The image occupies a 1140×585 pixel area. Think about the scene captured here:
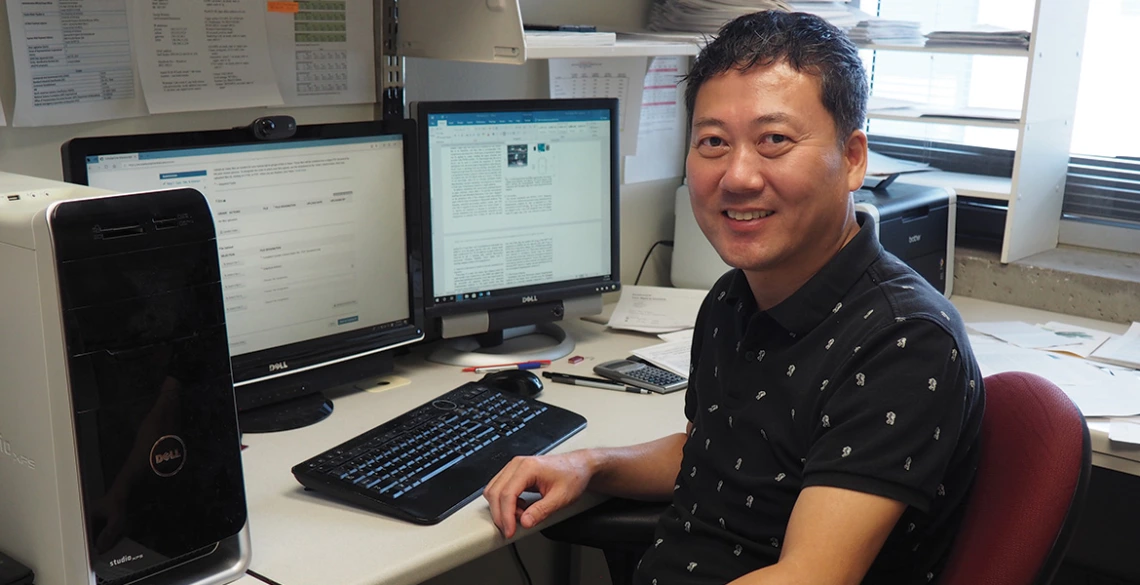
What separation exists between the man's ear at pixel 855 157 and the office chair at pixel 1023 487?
30 centimetres

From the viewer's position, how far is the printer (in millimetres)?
2184

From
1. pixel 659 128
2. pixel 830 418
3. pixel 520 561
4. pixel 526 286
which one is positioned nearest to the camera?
pixel 830 418

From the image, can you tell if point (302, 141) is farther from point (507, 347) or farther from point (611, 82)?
point (611, 82)

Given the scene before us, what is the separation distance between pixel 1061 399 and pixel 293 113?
1.20m

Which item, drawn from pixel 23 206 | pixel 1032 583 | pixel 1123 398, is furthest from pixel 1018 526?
pixel 23 206

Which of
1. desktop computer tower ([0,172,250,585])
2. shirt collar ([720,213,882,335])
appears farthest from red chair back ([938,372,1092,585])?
desktop computer tower ([0,172,250,585])

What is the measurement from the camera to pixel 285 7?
165cm

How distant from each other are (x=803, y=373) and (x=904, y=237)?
1.13 metres

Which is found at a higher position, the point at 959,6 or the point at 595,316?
the point at 959,6

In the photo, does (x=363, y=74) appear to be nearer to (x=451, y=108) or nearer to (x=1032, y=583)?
(x=451, y=108)

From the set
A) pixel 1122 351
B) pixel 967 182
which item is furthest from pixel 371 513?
pixel 967 182

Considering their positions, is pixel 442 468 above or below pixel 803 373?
below

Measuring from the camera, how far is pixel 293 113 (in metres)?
1.71

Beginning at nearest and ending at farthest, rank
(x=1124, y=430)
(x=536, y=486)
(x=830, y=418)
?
(x=830, y=418), (x=536, y=486), (x=1124, y=430)
